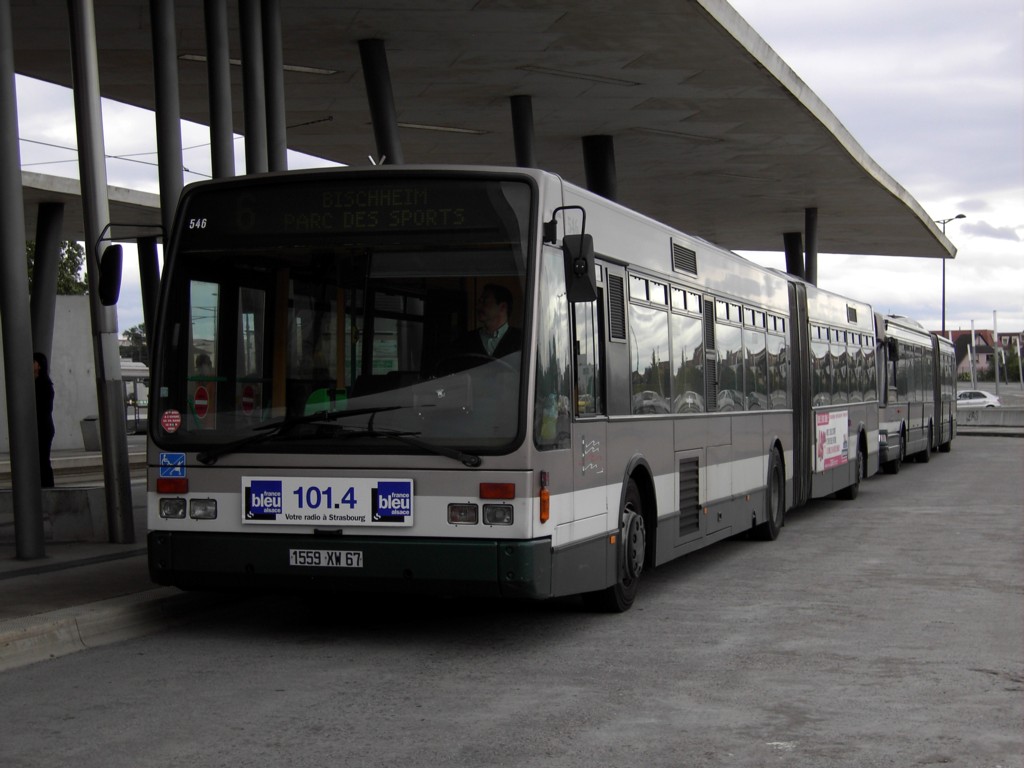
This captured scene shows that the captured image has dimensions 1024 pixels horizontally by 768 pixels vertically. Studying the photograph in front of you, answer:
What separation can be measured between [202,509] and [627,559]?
310cm

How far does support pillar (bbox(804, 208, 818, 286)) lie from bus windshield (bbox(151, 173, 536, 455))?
1253 inches

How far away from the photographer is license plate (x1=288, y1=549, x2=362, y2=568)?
29.0ft

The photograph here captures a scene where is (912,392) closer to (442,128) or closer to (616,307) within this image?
(442,128)

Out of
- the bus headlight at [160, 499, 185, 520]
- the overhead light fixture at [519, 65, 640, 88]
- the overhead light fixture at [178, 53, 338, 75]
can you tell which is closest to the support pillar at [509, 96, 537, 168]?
the overhead light fixture at [519, 65, 640, 88]

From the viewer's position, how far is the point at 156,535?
30.4 feet

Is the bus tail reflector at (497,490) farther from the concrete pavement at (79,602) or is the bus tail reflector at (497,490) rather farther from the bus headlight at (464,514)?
the concrete pavement at (79,602)

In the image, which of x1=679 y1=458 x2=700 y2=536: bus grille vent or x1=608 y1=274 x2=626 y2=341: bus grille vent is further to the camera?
x1=679 y1=458 x2=700 y2=536: bus grille vent

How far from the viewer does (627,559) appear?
10516 millimetres

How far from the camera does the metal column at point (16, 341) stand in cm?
1275

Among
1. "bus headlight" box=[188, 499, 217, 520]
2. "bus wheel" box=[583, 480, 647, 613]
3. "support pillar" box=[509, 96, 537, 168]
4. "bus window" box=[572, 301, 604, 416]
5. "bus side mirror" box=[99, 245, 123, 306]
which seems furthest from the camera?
"support pillar" box=[509, 96, 537, 168]

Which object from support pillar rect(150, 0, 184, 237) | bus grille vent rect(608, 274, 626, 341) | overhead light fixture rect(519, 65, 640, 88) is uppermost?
overhead light fixture rect(519, 65, 640, 88)

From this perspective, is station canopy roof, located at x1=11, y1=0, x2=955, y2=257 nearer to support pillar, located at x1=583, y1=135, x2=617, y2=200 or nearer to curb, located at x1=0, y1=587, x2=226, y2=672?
support pillar, located at x1=583, y1=135, x2=617, y2=200

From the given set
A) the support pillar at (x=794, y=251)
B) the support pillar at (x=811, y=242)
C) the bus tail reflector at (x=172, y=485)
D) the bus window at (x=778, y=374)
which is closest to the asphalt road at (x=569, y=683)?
the bus tail reflector at (x=172, y=485)

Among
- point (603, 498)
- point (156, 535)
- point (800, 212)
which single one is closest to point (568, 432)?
point (603, 498)
